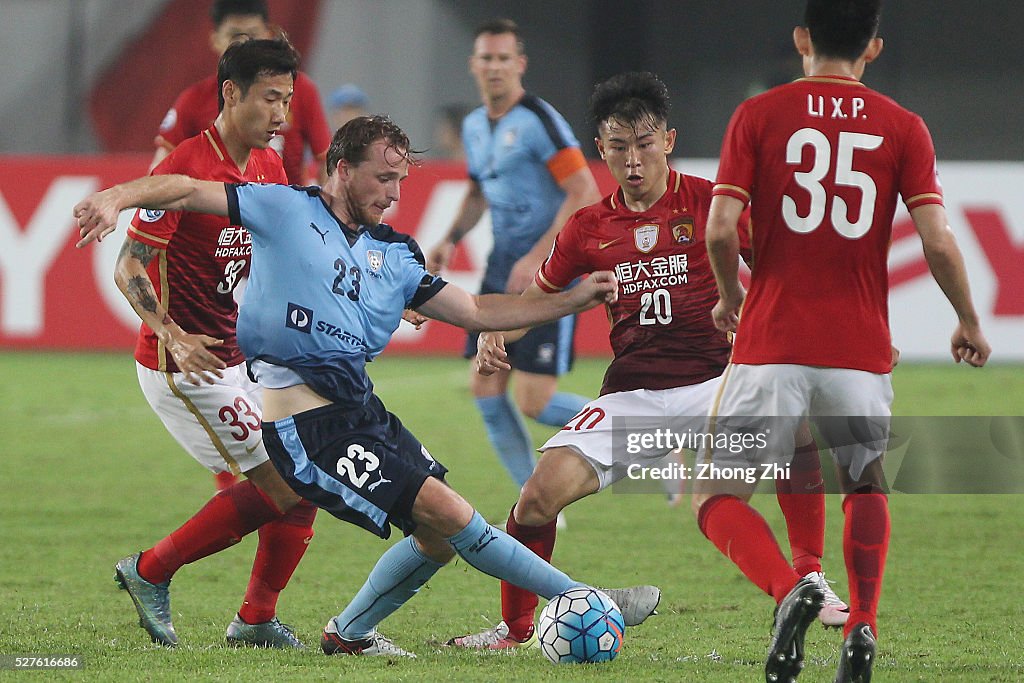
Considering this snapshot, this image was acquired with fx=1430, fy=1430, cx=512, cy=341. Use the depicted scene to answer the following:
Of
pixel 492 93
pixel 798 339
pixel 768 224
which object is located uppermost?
pixel 492 93

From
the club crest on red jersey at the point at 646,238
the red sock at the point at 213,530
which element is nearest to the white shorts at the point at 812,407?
the club crest on red jersey at the point at 646,238

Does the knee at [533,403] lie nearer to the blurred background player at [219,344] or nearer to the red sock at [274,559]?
the blurred background player at [219,344]

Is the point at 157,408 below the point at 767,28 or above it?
below

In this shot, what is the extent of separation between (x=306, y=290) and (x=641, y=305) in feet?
4.07

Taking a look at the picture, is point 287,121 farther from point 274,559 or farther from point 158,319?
point 274,559

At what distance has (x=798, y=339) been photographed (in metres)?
3.95

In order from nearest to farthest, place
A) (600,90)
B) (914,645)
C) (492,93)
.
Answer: (914,645) < (600,90) < (492,93)

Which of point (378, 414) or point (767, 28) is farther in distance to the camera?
point (767, 28)

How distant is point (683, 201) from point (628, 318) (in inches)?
17.7

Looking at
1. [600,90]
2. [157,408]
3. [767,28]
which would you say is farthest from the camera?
[767,28]

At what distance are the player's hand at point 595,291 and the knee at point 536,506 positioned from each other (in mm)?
616

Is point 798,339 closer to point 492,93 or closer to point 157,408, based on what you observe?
point 157,408

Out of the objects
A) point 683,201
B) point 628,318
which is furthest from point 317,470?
point 683,201

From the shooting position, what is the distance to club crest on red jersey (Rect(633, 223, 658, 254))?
489cm
